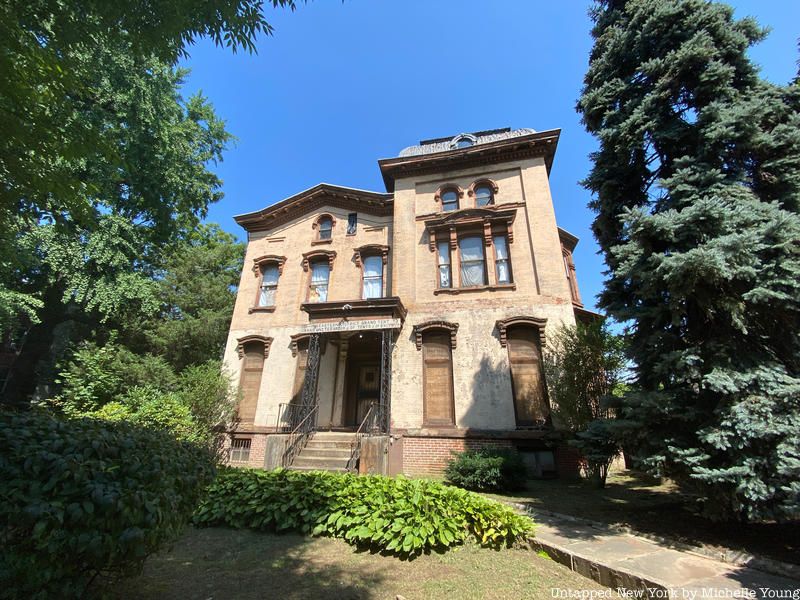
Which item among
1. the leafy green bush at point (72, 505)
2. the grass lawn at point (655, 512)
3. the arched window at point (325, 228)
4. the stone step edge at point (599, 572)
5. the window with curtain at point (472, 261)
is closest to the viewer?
the leafy green bush at point (72, 505)

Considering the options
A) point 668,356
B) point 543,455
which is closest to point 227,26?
point 668,356

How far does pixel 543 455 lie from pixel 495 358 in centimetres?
335

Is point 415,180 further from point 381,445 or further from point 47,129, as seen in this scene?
point 47,129

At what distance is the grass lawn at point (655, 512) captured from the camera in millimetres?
5027

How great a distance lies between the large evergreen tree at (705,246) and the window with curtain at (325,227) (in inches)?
471

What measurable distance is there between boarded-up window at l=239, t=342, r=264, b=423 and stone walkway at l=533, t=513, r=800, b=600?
488 inches

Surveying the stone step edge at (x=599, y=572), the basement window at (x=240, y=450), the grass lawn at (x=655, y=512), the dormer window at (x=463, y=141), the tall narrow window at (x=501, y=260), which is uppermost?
the dormer window at (x=463, y=141)

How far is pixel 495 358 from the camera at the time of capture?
1263 cm

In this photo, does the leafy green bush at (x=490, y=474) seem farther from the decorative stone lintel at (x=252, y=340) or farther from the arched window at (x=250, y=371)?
the decorative stone lintel at (x=252, y=340)

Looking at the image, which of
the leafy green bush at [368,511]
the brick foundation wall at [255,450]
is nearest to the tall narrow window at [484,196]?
the leafy green bush at [368,511]

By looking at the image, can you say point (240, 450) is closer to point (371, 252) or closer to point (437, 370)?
point (437, 370)

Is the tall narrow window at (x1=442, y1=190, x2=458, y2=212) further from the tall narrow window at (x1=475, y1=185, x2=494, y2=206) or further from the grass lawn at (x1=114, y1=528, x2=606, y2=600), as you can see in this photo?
the grass lawn at (x1=114, y1=528, x2=606, y2=600)

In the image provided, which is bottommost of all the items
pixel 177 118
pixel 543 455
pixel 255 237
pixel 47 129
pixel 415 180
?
pixel 543 455

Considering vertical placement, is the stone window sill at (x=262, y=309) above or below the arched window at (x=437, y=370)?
above
